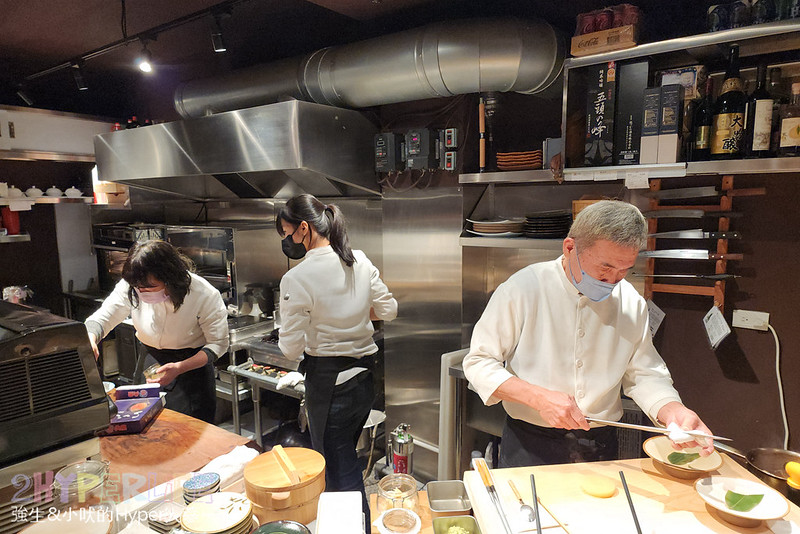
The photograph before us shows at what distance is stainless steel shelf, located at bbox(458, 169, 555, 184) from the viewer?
260 centimetres

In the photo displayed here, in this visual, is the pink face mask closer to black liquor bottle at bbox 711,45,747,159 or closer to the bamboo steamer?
the bamboo steamer

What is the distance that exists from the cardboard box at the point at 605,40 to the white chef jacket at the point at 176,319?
2.24 m

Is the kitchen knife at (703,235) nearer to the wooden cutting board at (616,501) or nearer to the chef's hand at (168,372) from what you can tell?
the wooden cutting board at (616,501)

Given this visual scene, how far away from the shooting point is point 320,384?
269 cm

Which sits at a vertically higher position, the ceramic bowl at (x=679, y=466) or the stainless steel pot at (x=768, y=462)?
the ceramic bowl at (x=679, y=466)

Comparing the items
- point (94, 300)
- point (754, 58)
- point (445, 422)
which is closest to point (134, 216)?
point (94, 300)

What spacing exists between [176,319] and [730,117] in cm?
279

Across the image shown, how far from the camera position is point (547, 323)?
177cm

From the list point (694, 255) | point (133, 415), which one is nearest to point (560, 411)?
point (694, 255)

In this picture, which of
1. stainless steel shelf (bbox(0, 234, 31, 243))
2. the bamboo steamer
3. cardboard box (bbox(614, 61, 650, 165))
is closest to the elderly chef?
the bamboo steamer

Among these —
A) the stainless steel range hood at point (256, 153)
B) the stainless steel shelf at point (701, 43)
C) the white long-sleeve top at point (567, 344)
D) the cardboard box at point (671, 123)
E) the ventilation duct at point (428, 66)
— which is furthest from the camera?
the stainless steel range hood at point (256, 153)

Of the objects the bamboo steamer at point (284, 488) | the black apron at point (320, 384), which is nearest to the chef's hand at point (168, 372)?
the black apron at point (320, 384)

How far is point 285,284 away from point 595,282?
5.07 feet

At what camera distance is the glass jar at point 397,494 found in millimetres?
1275
